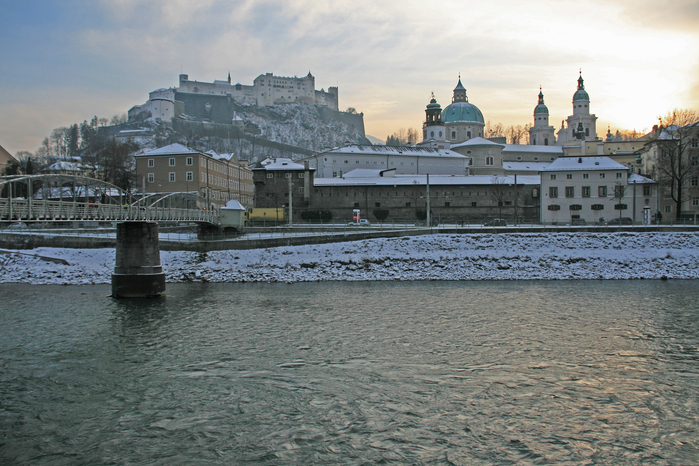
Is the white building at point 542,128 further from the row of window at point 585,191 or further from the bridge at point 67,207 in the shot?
the bridge at point 67,207

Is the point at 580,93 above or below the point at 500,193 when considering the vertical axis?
above

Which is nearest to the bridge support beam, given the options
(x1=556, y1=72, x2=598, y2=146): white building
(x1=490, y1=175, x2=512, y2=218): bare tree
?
(x1=490, y1=175, x2=512, y2=218): bare tree

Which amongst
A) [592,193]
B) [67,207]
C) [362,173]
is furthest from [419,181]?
[67,207]

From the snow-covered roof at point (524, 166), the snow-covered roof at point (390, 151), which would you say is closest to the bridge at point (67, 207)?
the snow-covered roof at point (390, 151)

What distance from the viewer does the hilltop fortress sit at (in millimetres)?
145875

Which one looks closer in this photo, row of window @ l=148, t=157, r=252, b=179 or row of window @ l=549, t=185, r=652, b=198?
row of window @ l=549, t=185, r=652, b=198

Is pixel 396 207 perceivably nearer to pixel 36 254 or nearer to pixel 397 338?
pixel 36 254

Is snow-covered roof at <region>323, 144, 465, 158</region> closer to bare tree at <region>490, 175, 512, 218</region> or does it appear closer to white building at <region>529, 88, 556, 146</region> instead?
bare tree at <region>490, 175, 512, 218</region>

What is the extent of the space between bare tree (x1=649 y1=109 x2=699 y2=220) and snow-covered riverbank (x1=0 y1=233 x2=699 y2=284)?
1935 cm

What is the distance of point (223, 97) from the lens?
162750mm

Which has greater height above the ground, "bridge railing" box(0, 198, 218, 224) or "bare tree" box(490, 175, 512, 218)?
"bare tree" box(490, 175, 512, 218)

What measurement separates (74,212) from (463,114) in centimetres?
8468

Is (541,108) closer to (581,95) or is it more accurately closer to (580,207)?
(581,95)

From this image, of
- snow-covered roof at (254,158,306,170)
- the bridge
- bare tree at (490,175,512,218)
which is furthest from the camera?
→ snow-covered roof at (254,158,306,170)
